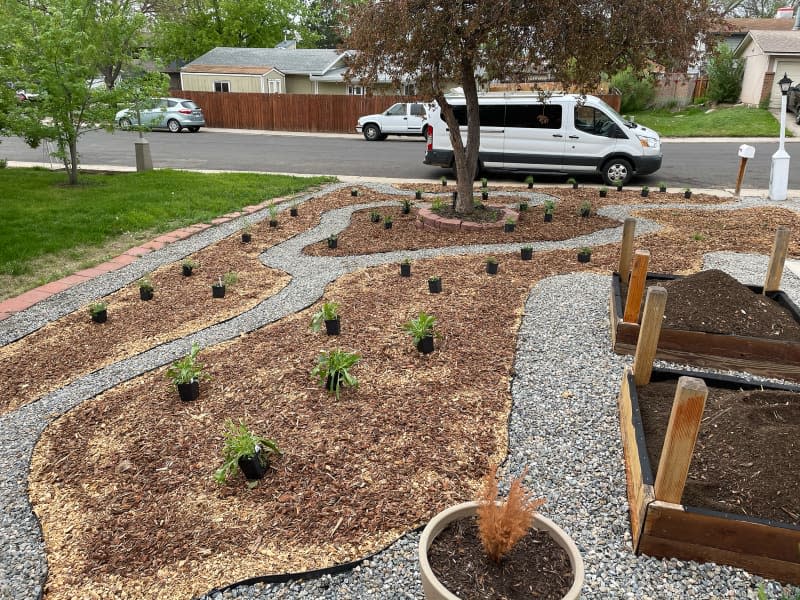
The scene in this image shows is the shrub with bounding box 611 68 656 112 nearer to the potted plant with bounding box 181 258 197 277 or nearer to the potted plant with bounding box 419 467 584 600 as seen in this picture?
the potted plant with bounding box 181 258 197 277

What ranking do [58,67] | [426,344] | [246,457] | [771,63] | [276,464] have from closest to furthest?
[246,457] → [276,464] → [426,344] → [58,67] → [771,63]

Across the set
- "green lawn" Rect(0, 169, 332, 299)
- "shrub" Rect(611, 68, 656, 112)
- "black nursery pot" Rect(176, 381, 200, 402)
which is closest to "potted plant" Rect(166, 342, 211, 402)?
"black nursery pot" Rect(176, 381, 200, 402)

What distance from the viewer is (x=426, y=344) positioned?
15.2 feet

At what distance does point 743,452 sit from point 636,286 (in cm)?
180

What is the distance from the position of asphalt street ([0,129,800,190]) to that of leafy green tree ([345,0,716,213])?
21.3 feet

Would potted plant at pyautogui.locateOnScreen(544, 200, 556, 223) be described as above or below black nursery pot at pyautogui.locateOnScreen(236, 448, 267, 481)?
above

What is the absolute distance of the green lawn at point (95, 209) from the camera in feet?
24.3

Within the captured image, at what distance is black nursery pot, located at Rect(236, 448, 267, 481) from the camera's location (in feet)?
10.4

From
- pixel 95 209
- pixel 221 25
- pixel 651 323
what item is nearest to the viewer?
pixel 651 323

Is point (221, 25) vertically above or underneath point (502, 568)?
above

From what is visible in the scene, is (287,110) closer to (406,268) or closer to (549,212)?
(549,212)

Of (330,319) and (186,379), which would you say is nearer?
(186,379)

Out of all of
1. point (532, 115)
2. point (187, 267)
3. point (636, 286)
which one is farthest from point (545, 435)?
point (532, 115)

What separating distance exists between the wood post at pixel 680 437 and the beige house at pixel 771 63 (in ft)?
99.2
